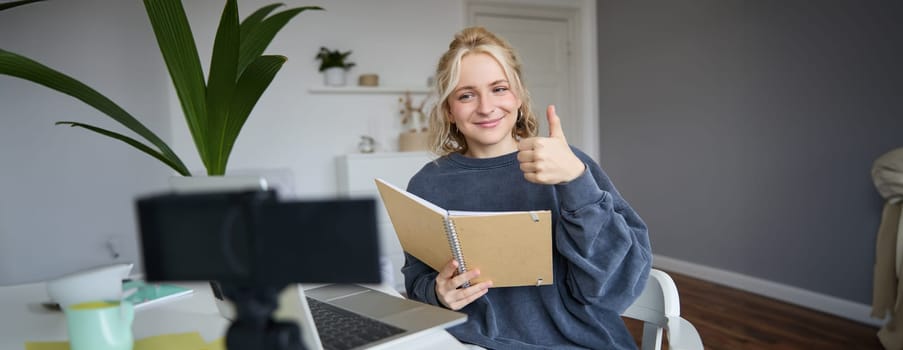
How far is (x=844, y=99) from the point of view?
9.70ft

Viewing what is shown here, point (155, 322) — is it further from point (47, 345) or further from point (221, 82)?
point (221, 82)

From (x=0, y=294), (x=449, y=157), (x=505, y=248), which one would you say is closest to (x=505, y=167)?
(x=449, y=157)

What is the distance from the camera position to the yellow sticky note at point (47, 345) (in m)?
0.82

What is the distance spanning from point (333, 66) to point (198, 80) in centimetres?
230

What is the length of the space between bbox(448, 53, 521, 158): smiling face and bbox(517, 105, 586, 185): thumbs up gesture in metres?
0.33

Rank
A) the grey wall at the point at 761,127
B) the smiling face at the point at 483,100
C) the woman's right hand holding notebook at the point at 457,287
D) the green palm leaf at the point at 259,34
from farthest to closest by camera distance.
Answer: the grey wall at the point at 761,127 < the green palm leaf at the point at 259,34 < the smiling face at the point at 483,100 < the woman's right hand holding notebook at the point at 457,287

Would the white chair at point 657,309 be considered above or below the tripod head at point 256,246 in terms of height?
below

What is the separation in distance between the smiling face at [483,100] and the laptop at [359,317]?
411mm

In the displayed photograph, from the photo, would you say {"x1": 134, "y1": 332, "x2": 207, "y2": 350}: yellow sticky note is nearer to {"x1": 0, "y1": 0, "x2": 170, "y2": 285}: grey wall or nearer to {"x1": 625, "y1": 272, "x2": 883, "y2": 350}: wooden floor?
{"x1": 625, "y1": 272, "x2": 883, "y2": 350}: wooden floor

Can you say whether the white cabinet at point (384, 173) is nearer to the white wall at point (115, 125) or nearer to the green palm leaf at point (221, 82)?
the white wall at point (115, 125)

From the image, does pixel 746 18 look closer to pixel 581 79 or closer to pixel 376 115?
pixel 581 79

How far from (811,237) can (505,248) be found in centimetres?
288

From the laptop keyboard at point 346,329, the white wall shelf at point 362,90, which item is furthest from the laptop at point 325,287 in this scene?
the white wall shelf at point 362,90

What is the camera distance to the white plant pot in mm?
3775
